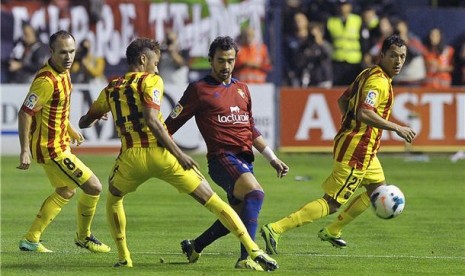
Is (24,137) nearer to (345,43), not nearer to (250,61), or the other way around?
(250,61)

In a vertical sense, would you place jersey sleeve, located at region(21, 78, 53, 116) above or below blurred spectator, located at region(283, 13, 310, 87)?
above

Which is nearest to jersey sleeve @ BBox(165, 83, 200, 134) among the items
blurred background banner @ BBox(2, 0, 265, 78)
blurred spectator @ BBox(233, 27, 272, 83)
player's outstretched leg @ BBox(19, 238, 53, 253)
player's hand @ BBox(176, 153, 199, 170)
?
player's hand @ BBox(176, 153, 199, 170)

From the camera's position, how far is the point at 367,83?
38.3 ft

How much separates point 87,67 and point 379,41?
20.1ft

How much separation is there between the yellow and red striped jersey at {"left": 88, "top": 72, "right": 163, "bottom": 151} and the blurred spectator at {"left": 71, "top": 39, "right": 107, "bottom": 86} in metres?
14.2

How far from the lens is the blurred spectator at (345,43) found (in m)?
26.1

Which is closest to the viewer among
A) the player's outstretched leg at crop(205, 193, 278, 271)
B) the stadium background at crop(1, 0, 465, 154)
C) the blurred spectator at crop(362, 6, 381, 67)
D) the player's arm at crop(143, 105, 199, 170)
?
the player's arm at crop(143, 105, 199, 170)

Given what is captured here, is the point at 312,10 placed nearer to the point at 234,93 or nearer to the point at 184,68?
the point at 184,68

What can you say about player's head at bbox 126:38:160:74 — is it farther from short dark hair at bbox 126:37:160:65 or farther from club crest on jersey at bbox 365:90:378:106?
club crest on jersey at bbox 365:90:378:106

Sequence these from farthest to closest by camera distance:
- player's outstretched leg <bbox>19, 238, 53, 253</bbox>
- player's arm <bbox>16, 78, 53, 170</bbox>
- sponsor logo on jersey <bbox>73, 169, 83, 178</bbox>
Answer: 1. player's outstretched leg <bbox>19, 238, 53, 253</bbox>
2. sponsor logo on jersey <bbox>73, 169, 83, 178</bbox>
3. player's arm <bbox>16, 78, 53, 170</bbox>

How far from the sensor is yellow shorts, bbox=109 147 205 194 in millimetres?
10258

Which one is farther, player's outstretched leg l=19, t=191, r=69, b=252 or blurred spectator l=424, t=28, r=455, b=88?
blurred spectator l=424, t=28, r=455, b=88

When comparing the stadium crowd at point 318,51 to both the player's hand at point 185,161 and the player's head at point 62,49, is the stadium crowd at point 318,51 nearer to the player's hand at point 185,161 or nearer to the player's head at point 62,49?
the player's head at point 62,49

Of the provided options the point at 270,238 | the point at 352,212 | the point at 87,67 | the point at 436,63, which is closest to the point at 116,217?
the point at 270,238
